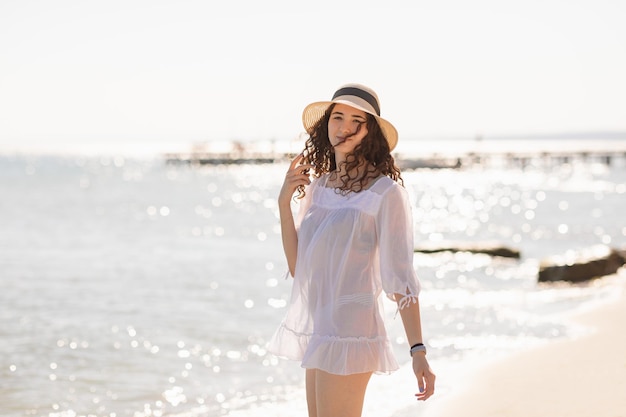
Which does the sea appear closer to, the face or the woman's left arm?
the woman's left arm

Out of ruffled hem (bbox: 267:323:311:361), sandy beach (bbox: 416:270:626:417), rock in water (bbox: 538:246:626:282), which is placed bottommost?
rock in water (bbox: 538:246:626:282)

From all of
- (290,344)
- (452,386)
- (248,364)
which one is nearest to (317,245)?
(290,344)

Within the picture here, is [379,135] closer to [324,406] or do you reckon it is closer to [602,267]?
[324,406]

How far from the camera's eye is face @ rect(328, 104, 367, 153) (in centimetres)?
304

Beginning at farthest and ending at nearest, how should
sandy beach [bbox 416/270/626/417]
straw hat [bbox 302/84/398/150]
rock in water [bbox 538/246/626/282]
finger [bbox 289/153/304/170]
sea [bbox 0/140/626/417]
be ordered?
rock in water [bbox 538/246/626/282] < sea [bbox 0/140/626/417] < sandy beach [bbox 416/270/626/417] < finger [bbox 289/153/304/170] < straw hat [bbox 302/84/398/150]

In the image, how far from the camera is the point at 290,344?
3.14m

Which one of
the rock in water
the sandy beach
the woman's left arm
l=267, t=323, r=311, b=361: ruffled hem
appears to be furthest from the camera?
the rock in water

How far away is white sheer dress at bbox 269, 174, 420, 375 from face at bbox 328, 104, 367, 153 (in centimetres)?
17

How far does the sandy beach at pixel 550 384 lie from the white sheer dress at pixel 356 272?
317 cm

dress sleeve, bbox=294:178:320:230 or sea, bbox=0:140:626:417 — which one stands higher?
dress sleeve, bbox=294:178:320:230

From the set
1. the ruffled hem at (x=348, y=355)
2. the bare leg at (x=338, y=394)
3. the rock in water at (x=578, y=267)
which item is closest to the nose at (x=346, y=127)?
the ruffled hem at (x=348, y=355)

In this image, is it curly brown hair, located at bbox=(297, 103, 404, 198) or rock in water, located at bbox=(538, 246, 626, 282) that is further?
rock in water, located at bbox=(538, 246, 626, 282)

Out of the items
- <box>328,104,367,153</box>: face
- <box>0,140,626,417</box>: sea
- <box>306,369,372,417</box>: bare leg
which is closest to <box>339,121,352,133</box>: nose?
<box>328,104,367,153</box>: face

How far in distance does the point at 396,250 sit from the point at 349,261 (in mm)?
173
